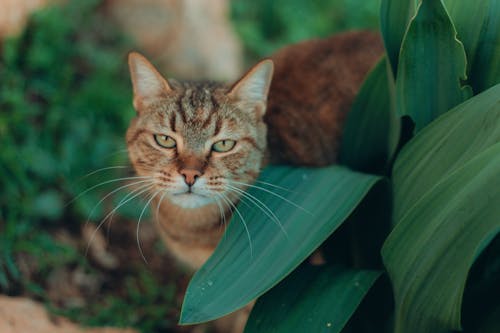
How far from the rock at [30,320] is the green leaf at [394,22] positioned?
159 cm

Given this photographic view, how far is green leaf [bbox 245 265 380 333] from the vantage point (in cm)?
171

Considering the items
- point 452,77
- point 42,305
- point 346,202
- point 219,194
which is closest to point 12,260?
point 42,305

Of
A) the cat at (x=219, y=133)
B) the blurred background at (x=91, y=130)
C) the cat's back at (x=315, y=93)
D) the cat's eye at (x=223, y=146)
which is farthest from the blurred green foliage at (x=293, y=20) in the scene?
the cat's eye at (x=223, y=146)

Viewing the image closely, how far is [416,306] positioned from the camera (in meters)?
1.62

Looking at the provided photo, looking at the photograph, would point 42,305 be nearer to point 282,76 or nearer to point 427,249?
Result: point 282,76

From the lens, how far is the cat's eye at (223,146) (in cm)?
212

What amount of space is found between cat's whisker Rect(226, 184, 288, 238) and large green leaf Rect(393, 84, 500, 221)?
1.23 feet

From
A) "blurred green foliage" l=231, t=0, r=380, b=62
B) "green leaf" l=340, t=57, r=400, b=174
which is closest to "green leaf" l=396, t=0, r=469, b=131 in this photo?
"green leaf" l=340, t=57, r=400, b=174

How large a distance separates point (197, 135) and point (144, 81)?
32 centimetres

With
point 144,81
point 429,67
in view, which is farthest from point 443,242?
point 144,81

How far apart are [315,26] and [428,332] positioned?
9.67ft

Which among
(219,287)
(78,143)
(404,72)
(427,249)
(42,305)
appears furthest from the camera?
(78,143)

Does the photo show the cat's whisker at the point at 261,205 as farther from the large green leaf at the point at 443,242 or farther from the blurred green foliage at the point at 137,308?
the blurred green foliage at the point at 137,308

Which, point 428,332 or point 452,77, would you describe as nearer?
point 428,332
